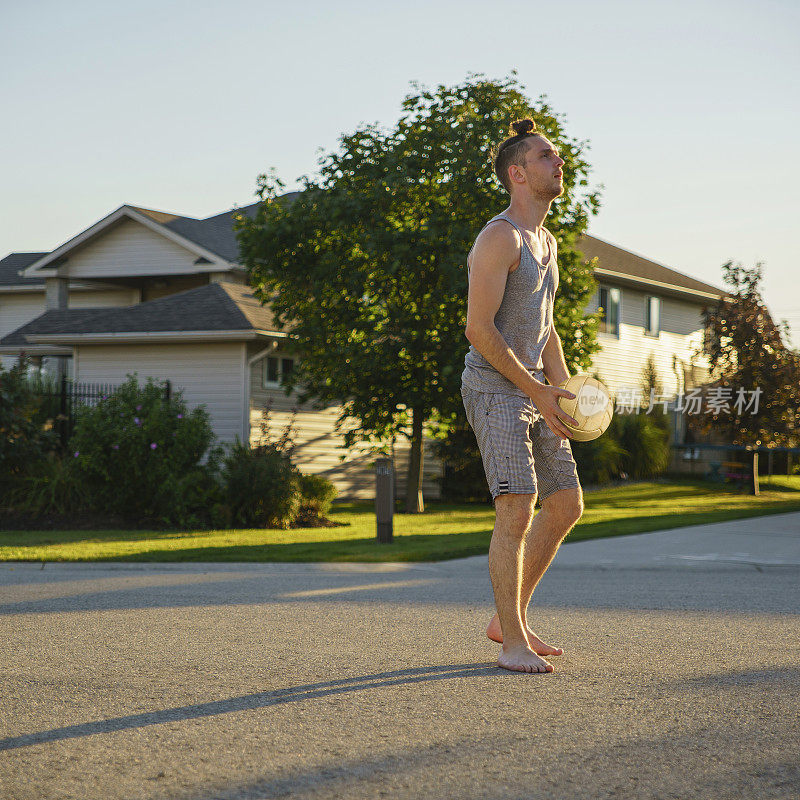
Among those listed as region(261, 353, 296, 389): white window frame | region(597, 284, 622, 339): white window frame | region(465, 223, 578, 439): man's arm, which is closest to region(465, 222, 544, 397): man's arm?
region(465, 223, 578, 439): man's arm

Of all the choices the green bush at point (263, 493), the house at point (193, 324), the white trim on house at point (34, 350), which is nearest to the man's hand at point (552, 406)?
the green bush at point (263, 493)

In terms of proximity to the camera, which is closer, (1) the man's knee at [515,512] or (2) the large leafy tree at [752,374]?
(1) the man's knee at [515,512]

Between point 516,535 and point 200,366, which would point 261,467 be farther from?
point 516,535

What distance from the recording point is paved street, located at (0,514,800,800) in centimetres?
311

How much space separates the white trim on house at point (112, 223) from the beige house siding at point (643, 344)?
495 inches

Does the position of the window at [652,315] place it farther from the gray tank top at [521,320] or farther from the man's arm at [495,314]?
the man's arm at [495,314]

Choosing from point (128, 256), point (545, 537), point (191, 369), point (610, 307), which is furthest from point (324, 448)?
point (545, 537)

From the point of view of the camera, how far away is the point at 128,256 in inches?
1088

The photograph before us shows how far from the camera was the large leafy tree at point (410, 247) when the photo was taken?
1889 cm

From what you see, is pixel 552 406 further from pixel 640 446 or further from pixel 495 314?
pixel 640 446

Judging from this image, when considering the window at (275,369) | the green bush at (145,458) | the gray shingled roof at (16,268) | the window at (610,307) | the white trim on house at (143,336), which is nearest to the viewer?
the green bush at (145,458)

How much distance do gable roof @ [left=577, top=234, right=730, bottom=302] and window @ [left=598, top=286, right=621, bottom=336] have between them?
1.59 ft

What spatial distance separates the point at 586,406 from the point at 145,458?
12.9m

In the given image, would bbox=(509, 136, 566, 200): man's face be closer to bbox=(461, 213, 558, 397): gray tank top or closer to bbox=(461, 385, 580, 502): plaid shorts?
bbox=(461, 213, 558, 397): gray tank top
